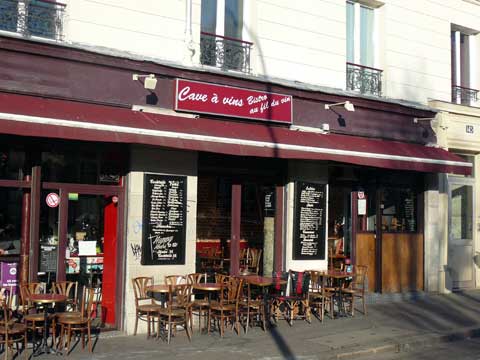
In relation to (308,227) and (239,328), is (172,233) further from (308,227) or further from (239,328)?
(308,227)

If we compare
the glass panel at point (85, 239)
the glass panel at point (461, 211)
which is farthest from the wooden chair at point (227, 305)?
the glass panel at point (461, 211)

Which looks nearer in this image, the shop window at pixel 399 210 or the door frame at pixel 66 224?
the door frame at pixel 66 224

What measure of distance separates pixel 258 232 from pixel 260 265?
617mm

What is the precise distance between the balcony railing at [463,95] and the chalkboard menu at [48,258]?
1034 centimetres

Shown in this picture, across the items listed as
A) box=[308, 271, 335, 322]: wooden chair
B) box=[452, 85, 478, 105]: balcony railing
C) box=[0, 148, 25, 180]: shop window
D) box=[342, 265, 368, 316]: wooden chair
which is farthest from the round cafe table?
box=[452, 85, 478, 105]: balcony railing

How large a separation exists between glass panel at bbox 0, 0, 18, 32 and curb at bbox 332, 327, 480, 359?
21.2ft

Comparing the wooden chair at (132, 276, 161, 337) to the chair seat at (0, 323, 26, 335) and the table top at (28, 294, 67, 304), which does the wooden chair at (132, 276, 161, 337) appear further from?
the chair seat at (0, 323, 26, 335)

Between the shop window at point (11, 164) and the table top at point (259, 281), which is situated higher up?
the shop window at point (11, 164)

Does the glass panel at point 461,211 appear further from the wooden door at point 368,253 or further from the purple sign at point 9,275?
the purple sign at point 9,275

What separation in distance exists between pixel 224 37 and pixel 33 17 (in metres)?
3.37

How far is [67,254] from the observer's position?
9750mm

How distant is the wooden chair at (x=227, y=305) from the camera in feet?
32.3

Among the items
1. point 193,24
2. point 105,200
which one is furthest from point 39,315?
point 193,24

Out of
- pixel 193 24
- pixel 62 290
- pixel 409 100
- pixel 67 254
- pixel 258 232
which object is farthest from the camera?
pixel 409 100
